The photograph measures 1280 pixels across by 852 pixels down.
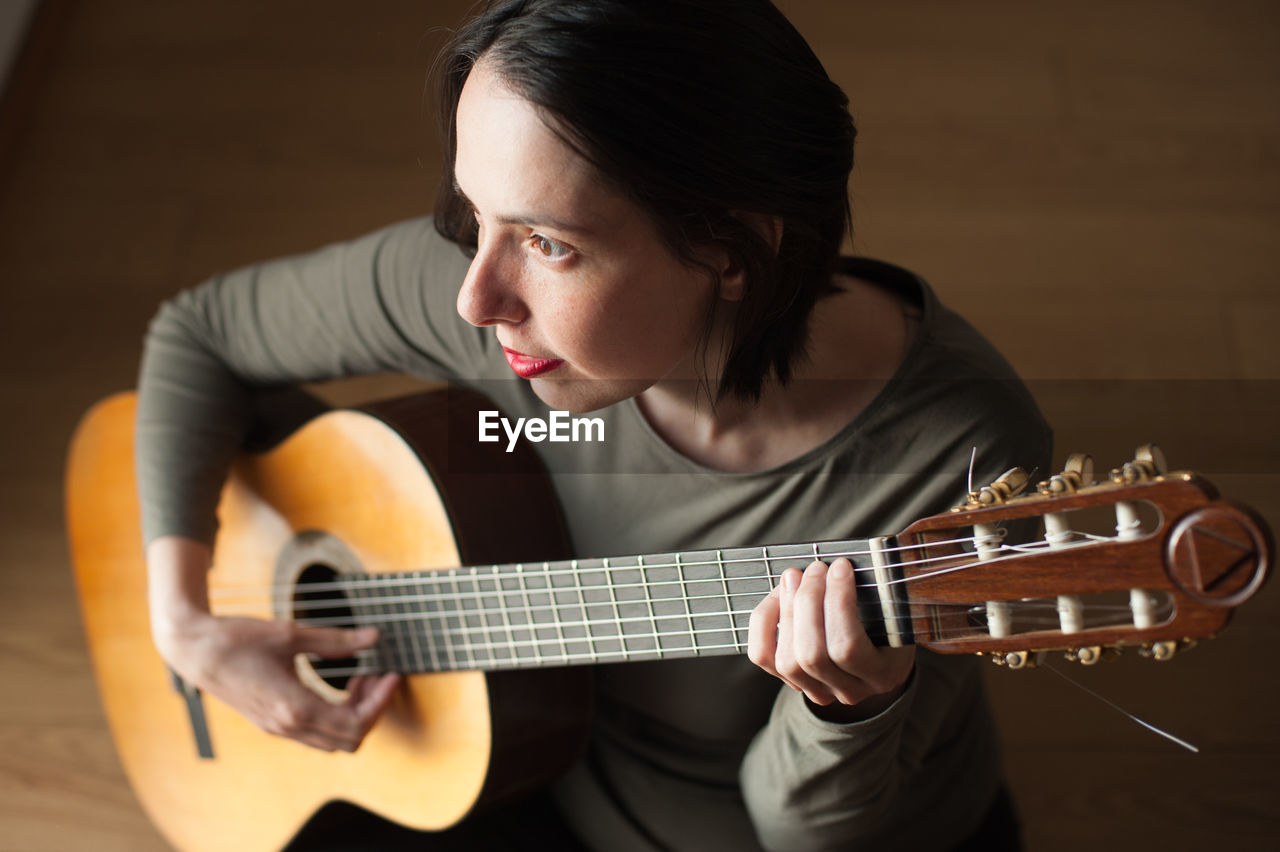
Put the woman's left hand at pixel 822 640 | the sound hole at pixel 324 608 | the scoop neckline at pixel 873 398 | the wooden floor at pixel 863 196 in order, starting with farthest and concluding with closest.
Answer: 1. the wooden floor at pixel 863 196
2. the sound hole at pixel 324 608
3. the scoop neckline at pixel 873 398
4. the woman's left hand at pixel 822 640

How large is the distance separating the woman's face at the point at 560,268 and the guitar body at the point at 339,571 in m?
0.21

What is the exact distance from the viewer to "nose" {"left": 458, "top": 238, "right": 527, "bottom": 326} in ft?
1.70

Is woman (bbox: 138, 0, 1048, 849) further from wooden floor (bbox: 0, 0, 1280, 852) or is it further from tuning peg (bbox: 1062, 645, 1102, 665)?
wooden floor (bbox: 0, 0, 1280, 852)

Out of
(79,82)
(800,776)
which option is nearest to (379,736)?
(800,776)

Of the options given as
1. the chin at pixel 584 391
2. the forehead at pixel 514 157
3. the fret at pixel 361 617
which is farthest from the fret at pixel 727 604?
the fret at pixel 361 617

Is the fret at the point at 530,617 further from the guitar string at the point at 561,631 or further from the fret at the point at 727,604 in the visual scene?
the fret at the point at 727,604

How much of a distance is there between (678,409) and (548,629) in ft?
0.56

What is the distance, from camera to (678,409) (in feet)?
2.16

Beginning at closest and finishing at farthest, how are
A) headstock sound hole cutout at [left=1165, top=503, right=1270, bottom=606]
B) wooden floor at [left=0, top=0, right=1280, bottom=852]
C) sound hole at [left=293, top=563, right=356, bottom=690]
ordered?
1. headstock sound hole cutout at [left=1165, top=503, right=1270, bottom=606]
2. sound hole at [left=293, top=563, right=356, bottom=690]
3. wooden floor at [left=0, top=0, right=1280, bottom=852]

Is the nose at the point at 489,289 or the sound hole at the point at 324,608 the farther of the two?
the sound hole at the point at 324,608

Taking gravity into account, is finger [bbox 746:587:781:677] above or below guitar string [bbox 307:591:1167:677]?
above

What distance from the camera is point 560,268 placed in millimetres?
516

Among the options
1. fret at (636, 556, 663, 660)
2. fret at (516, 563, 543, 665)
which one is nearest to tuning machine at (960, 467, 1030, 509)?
fret at (636, 556, 663, 660)

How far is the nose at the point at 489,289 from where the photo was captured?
520 millimetres
